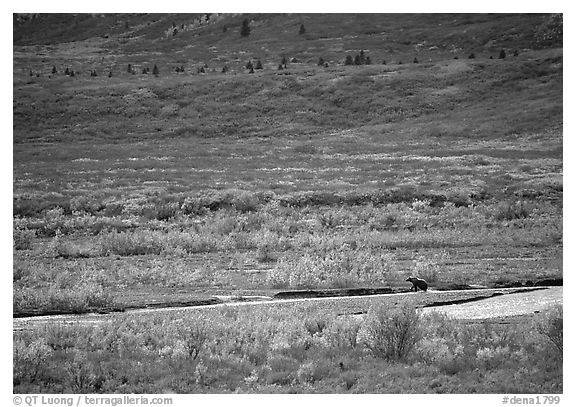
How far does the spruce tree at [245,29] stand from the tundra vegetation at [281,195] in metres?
0.93

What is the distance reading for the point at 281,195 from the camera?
36219mm

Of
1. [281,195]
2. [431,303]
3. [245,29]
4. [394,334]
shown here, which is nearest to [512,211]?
[281,195]

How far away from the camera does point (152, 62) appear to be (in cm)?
7981

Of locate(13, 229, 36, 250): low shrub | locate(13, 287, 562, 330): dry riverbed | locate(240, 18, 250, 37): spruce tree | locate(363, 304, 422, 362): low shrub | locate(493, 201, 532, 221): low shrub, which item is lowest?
locate(13, 287, 562, 330): dry riverbed

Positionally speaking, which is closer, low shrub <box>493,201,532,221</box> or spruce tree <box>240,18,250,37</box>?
low shrub <box>493,201,532,221</box>

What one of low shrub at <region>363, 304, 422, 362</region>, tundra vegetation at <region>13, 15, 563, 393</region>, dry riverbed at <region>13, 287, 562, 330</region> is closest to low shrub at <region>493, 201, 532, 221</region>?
tundra vegetation at <region>13, 15, 563, 393</region>

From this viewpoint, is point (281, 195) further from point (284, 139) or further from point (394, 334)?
point (394, 334)

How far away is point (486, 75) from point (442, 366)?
6110cm

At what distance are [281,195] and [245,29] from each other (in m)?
54.6

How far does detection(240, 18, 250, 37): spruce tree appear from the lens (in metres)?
85.9

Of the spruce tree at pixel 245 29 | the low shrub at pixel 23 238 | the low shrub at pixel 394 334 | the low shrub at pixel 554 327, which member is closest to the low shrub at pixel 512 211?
the low shrub at pixel 554 327

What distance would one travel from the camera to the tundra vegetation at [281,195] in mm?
11875

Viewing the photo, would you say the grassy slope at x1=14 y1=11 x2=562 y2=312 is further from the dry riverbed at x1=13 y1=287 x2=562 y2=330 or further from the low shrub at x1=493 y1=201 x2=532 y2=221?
the dry riverbed at x1=13 y1=287 x2=562 y2=330

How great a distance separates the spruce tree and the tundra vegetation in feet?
3.05
